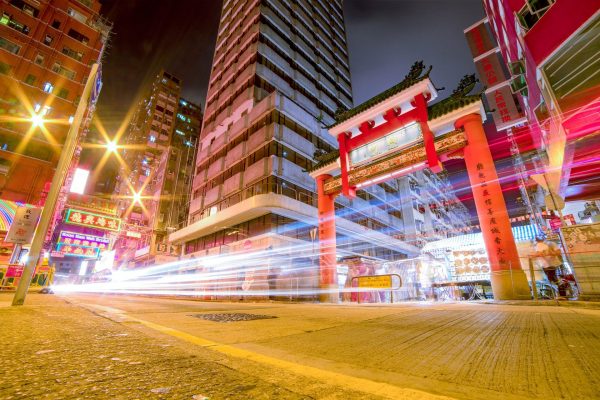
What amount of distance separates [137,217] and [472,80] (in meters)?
41.9

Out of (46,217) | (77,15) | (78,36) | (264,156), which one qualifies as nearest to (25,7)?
(78,36)

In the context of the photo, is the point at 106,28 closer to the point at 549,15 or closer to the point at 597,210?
the point at 549,15

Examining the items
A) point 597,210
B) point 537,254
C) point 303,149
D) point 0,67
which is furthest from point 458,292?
point 0,67

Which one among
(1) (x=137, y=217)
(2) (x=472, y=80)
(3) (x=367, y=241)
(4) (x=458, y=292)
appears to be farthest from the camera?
(1) (x=137, y=217)

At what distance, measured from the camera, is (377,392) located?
0.96 metres

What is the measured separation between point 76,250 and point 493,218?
31379 millimetres

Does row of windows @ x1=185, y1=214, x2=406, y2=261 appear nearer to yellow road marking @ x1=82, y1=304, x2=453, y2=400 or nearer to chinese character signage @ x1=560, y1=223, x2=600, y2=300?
chinese character signage @ x1=560, y1=223, x2=600, y2=300

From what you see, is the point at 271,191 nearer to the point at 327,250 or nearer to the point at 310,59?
the point at 327,250

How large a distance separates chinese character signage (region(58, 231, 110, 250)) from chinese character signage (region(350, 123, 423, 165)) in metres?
25.4

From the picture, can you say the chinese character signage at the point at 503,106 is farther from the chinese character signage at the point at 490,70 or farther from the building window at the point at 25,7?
the building window at the point at 25,7

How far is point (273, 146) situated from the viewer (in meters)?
19.5

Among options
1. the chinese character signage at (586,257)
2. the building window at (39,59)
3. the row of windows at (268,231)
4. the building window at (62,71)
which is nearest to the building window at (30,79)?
the building window at (39,59)

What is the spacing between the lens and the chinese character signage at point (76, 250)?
22.4m

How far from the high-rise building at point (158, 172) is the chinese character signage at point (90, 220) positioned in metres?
4.35
